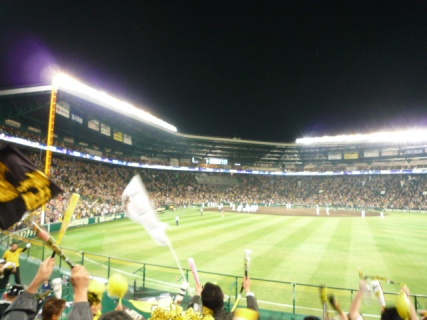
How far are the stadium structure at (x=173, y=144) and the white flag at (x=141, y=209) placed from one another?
27.3 metres

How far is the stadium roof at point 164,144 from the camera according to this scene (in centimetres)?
3158

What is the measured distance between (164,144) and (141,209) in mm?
64606

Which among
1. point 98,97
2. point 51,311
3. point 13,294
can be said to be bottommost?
point 13,294

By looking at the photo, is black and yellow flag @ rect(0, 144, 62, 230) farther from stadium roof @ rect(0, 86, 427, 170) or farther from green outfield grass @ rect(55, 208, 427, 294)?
stadium roof @ rect(0, 86, 427, 170)

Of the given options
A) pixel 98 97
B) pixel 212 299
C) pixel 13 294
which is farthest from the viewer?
pixel 98 97

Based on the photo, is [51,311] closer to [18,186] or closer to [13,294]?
[18,186]

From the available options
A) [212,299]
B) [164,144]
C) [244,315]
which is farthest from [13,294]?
[164,144]

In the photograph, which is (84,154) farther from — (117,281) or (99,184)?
(117,281)

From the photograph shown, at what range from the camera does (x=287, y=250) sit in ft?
62.1

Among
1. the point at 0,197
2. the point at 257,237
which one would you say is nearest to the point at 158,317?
the point at 0,197

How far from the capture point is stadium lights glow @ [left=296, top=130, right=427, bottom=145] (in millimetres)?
56422

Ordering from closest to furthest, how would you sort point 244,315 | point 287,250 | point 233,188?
1. point 244,315
2. point 287,250
3. point 233,188

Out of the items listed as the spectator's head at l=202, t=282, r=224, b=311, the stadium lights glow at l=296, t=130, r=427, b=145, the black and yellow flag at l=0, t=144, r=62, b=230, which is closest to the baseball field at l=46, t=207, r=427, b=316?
the spectator's head at l=202, t=282, r=224, b=311

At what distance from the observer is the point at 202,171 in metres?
77.2
